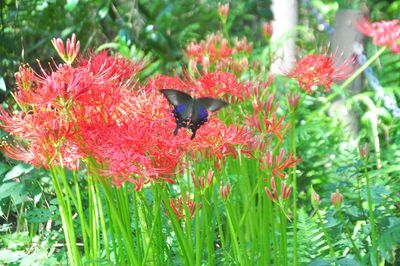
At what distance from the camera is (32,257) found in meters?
1.86

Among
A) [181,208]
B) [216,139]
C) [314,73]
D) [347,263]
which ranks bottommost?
[347,263]

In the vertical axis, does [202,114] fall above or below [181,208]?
above

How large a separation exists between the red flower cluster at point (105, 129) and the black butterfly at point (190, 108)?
0.08 feet

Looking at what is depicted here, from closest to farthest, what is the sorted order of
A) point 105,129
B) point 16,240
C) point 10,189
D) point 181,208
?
point 105,129 → point 181,208 → point 10,189 → point 16,240

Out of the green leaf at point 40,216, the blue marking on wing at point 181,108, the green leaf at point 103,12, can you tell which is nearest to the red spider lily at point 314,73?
the blue marking on wing at point 181,108

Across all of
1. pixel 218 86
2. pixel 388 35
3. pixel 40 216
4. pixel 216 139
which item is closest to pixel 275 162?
pixel 216 139

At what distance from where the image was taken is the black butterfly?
1408 mm

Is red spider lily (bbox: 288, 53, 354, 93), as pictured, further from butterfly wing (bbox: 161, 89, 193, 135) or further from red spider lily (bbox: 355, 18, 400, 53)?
butterfly wing (bbox: 161, 89, 193, 135)

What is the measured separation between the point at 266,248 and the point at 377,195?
498mm

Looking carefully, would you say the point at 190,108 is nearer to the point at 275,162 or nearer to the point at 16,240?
the point at 275,162

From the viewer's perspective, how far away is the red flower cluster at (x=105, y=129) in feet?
4.36

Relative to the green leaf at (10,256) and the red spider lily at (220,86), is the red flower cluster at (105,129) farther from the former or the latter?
the green leaf at (10,256)

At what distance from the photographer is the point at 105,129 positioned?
1393mm

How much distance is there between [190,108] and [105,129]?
0.57 ft
